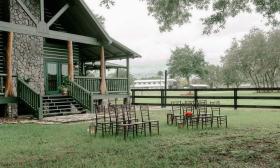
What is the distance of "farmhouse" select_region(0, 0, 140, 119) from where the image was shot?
1748cm

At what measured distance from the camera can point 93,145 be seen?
30.5 ft

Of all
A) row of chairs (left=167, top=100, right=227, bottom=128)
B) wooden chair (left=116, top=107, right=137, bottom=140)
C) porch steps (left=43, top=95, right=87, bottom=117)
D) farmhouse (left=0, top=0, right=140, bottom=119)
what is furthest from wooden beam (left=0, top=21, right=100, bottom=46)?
wooden chair (left=116, top=107, right=137, bottom=140)

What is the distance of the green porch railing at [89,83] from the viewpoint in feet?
69.3

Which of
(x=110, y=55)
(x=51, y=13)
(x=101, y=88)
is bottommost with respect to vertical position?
(x=101, y=88)

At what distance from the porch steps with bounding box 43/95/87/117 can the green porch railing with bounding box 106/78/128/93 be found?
3999 mm

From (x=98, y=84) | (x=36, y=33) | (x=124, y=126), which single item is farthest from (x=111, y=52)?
(x=124, y=126)

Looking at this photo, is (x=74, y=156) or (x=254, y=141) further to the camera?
(x=254, y=141)

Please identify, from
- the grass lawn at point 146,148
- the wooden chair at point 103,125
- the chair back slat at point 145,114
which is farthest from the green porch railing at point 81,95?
the grass lawn at point 146,148

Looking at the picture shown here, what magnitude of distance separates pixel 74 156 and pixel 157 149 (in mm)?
1931

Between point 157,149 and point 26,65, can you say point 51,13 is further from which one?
point 157,149

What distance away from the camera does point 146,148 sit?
879 cm

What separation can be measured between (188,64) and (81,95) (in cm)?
5562

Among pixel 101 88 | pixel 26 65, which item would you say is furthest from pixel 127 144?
pixel 101 88

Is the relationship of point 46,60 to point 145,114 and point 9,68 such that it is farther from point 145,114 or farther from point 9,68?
point 145,114
